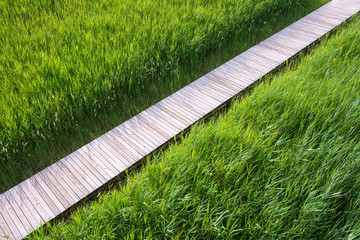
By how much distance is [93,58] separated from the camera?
2600 millimetres

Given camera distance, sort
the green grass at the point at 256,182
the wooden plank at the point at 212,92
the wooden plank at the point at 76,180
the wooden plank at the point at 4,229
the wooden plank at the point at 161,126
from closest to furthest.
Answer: the green grass at the point at 256,182
the wooden plank at the point at 4,229
the wooden plank at the point at 76,180
the wooden plank at the point at 161,126
the wooden plank at the point at 212,92

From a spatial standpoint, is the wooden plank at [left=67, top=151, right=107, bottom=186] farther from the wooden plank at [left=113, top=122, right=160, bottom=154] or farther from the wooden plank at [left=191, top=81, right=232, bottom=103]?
the wooden plank at [left=191, top=81, right=232, bottom=103]

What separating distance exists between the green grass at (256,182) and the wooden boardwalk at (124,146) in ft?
0.49

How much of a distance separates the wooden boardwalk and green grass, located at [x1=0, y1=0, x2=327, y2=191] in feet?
0.90

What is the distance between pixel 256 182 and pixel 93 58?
73.6 inches

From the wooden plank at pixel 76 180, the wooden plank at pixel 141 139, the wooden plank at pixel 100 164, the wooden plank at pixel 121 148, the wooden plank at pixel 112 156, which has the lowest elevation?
the wooden plank at pixel 76 180

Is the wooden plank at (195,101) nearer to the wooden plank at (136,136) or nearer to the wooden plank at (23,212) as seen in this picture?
the wooden plank at (136,136)

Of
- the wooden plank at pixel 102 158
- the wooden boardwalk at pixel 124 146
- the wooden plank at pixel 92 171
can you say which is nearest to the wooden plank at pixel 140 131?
the wooden boardwalk at pixel 124 146

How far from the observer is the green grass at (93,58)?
7.15 ft

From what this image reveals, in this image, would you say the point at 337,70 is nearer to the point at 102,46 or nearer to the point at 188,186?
→ the point at 188,186

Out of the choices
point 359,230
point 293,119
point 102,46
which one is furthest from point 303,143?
point 102,46

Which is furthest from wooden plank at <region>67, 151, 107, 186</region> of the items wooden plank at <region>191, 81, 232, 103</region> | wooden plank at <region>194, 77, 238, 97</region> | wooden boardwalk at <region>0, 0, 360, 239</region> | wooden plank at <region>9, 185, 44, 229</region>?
wooden plank at <region>194, 77, 238, 97</region>

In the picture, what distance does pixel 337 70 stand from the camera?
257 centimetres

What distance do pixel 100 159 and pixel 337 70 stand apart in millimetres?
2279
